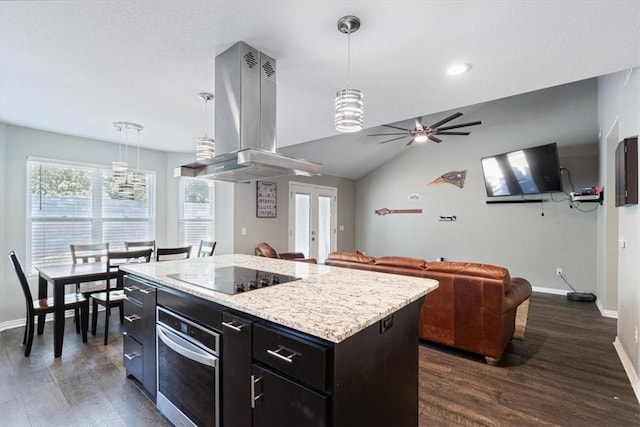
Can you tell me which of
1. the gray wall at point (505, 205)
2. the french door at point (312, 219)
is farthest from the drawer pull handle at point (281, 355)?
the gray wall at point (505, 205)

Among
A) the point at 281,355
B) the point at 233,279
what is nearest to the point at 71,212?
the point at 233,279

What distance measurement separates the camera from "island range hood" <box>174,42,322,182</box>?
204 cm

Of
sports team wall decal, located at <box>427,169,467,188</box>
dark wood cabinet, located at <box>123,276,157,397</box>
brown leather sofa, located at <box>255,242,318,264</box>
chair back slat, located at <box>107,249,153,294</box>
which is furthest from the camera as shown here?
sports team wall decal, located at <box>427,169,467,188</box>

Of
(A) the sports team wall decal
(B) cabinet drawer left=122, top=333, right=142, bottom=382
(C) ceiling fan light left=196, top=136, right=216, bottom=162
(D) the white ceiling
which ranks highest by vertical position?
(D) the white ceiling

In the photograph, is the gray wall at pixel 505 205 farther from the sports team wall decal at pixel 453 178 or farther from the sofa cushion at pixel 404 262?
the sofa cushion at pixel 404 262

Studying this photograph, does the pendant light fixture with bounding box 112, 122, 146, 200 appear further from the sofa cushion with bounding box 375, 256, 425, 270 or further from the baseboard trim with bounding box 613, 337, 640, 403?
the baseboard trim with bounding box 613, 337, 640, 403

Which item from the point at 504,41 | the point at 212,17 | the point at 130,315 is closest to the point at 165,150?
the point at 130,315

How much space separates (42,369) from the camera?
265 centimetres

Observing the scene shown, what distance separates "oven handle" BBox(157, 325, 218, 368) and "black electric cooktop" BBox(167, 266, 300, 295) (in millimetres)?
342

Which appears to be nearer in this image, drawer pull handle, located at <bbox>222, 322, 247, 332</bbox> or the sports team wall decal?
drawer pull handle, located at <bbox>222, 322, 247, 332</bbox>

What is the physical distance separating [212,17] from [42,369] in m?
3.28

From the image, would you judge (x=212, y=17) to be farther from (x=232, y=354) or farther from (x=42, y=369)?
(x=42, y=369)

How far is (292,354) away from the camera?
1.20 metres

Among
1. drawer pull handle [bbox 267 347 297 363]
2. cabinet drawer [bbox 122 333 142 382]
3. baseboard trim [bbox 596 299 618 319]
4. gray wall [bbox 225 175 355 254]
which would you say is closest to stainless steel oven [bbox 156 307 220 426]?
cabinet drawer [bbox 122 333 142 382]
